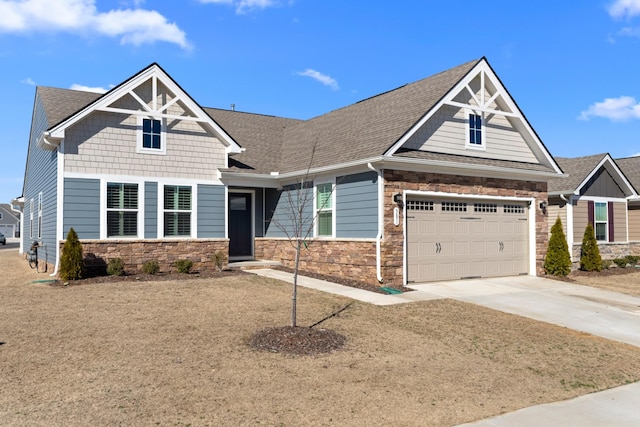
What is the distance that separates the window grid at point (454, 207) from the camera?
1530 centimetres

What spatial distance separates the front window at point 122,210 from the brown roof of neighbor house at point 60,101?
2521 millimetres

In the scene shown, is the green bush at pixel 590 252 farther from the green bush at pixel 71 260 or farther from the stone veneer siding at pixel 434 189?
the green bush at pixel 71 260

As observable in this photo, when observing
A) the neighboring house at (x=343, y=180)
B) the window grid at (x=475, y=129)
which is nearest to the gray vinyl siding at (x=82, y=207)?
the neighboring house at (x=343, y=180)

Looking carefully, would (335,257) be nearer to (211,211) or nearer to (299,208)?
(299,208)

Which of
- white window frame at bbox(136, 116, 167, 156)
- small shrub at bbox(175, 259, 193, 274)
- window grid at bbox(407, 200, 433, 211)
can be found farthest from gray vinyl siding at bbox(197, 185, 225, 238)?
window grid at bbox(407, 200, 433, 211)

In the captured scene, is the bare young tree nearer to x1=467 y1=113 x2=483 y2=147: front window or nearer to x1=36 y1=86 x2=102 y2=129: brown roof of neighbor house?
x1=467 y1=113 x2=483 y2=147: front window

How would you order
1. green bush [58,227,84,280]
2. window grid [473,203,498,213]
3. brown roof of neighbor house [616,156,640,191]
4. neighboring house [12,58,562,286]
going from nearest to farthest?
green bush [58,227,84,280] → neighboring house [12,58,562,286] → window grid [473,203,498,213] → brown roof of neighbor house [616,156,640,191]

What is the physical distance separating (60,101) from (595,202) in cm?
2057

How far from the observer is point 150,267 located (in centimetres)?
1496

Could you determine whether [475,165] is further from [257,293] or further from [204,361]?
[204,361]

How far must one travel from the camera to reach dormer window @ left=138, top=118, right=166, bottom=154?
50.9 feet

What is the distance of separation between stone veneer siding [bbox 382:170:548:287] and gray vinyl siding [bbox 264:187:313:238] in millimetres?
3259

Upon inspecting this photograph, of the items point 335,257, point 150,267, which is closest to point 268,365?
point 335,257

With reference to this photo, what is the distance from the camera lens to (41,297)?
11258 mm
